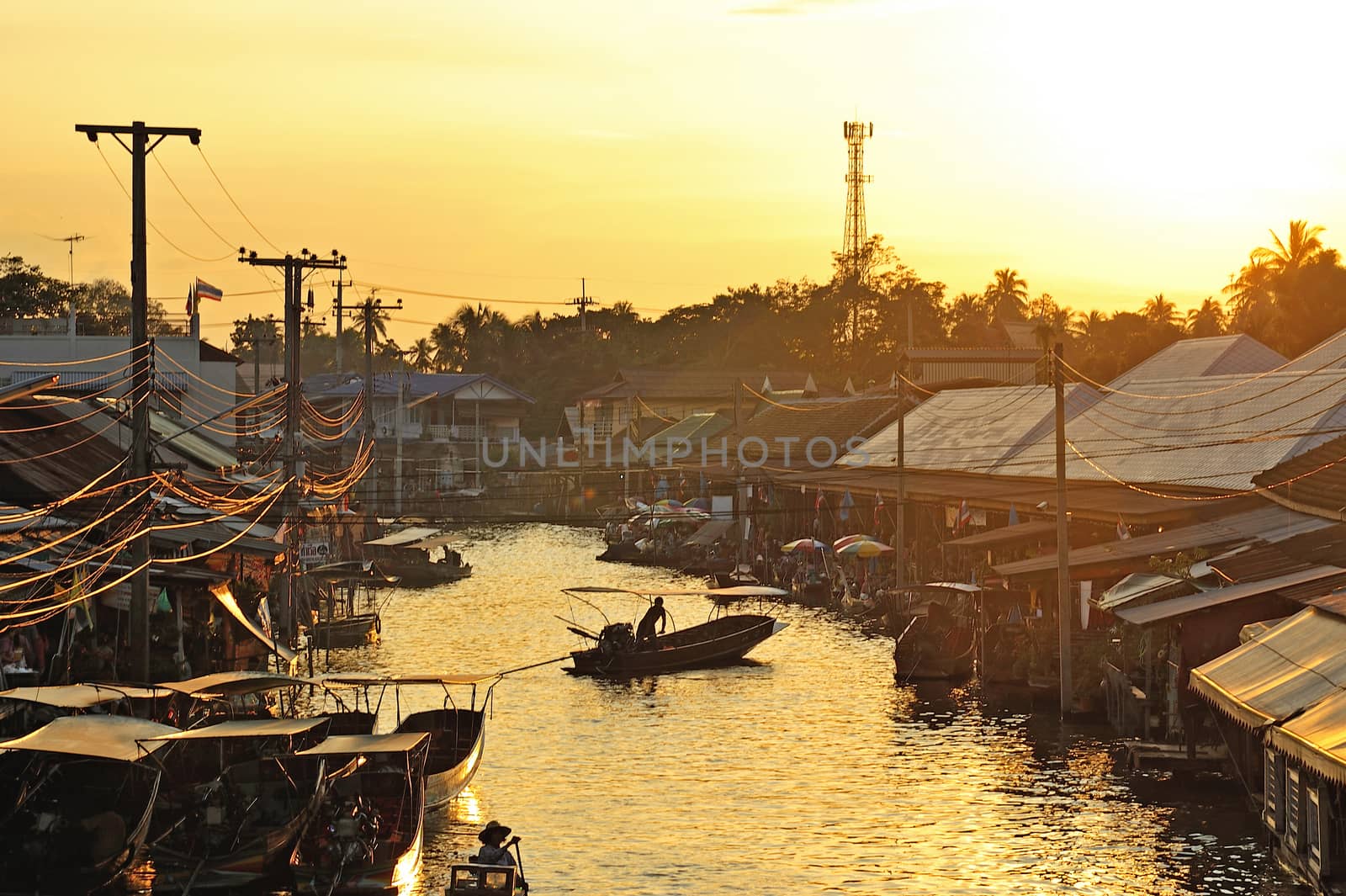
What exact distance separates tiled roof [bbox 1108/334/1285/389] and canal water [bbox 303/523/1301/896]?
24.1 meters

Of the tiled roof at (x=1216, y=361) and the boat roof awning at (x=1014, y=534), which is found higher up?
the tiled roof at (x=1216, y=361)

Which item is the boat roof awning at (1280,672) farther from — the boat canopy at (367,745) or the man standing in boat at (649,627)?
the man standing in boat at (649,627)

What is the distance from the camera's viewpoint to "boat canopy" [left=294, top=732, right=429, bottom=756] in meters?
24.6

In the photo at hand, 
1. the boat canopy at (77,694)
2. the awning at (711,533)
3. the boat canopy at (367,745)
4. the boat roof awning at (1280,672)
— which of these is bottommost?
the awning at (711,533)

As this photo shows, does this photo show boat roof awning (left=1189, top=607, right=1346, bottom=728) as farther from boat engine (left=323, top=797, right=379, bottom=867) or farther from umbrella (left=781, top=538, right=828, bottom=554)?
umbrella (left=781, top=538, right=828, bottom=554)

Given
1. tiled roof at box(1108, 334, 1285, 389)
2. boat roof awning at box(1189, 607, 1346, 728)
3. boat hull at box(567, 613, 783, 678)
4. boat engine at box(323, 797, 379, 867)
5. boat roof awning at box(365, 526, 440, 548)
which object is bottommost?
boat hull at box(567, 613, 783, 678)

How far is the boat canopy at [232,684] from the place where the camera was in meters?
27.7

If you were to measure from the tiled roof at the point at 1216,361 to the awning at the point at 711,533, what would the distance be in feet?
78.3

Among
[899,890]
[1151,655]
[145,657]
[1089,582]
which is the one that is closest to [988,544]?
[1089,582]

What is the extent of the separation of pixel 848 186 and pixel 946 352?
47.1 m

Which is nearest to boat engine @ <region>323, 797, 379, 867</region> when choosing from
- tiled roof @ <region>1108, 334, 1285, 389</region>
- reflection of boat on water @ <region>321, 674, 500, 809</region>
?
reflection of boat on water @ <region>321, 674, 500, 809</region>

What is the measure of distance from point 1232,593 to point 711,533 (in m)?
54.4

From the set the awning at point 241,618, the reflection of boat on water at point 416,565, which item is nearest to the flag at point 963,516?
the awning at point 241,618

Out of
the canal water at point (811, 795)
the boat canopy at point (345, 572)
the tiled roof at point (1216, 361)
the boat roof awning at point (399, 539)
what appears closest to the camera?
the canal water at point (811, 795)
